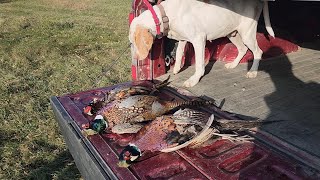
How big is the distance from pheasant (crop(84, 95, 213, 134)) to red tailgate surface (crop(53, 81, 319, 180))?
0.15 meters

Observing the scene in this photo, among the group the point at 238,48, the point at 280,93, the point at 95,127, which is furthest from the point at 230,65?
the point at 95,127

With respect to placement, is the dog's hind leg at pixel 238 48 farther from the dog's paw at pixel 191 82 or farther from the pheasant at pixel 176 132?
the pheasant at pixel 176 132

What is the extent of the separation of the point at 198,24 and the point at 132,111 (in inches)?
60.0

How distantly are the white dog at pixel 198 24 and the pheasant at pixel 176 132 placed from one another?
115 centimetres

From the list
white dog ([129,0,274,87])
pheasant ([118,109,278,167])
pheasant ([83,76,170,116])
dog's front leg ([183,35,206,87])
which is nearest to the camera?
pheasant ([118,109,278,167])

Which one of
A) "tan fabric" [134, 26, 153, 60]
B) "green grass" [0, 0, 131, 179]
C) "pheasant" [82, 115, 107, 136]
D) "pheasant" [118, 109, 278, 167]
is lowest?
"green grass" [0, 0, 131, 179]

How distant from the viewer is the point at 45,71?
20.8 ft

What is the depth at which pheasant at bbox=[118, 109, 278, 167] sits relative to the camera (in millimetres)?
2496

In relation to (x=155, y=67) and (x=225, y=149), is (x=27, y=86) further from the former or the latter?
(x=225, y=149)

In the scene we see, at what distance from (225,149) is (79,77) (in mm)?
3957

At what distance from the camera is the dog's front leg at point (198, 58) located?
158 inches

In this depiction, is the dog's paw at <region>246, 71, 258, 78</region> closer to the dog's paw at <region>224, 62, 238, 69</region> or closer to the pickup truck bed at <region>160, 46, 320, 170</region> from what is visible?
the pickup truck bed at <region>160, 46, 320, 170</region>

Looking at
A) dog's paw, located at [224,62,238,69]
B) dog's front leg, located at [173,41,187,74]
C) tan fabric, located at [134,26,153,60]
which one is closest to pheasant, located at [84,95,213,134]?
tan fabric, located at [134,26,153,60]

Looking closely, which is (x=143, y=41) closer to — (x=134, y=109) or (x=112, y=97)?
(x=112, y=97)
